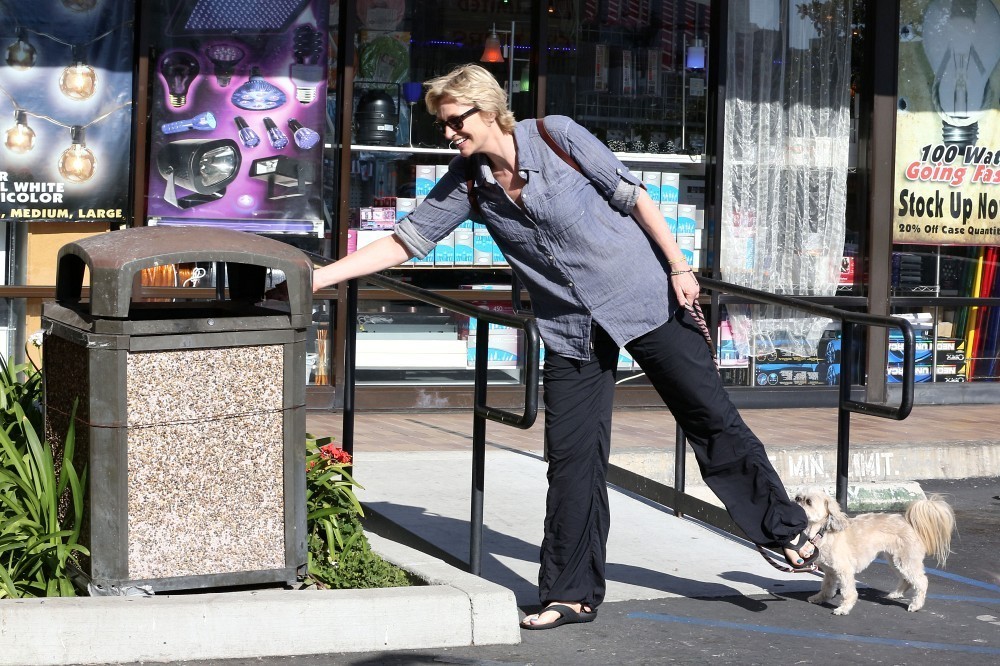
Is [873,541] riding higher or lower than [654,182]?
lower

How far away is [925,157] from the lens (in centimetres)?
1080

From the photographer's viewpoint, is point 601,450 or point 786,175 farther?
point 786,175

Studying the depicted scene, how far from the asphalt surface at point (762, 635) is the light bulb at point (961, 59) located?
20.1 feet

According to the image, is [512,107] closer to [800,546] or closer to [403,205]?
[403,205]

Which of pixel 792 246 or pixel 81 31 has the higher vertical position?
pixel 81 31

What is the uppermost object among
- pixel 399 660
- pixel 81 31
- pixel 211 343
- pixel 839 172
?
pixel 81 31

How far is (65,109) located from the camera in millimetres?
8953

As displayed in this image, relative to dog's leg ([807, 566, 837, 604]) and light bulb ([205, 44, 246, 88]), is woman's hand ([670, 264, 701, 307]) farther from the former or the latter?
light bulb ([205, 44, 246, 88])

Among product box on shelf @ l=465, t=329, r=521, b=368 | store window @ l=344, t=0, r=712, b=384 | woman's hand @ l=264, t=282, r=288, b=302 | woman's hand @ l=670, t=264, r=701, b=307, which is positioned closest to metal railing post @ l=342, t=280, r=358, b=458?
woman's hand @ l=264, t=282, r=288, b=302

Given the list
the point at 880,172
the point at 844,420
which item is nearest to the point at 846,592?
the point at 844,420

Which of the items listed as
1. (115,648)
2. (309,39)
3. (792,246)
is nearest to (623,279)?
(115,648)

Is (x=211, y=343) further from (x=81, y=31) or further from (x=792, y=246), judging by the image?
(x=792, y=246)

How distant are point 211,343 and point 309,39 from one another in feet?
18.2

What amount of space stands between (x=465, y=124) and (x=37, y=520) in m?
1.92
